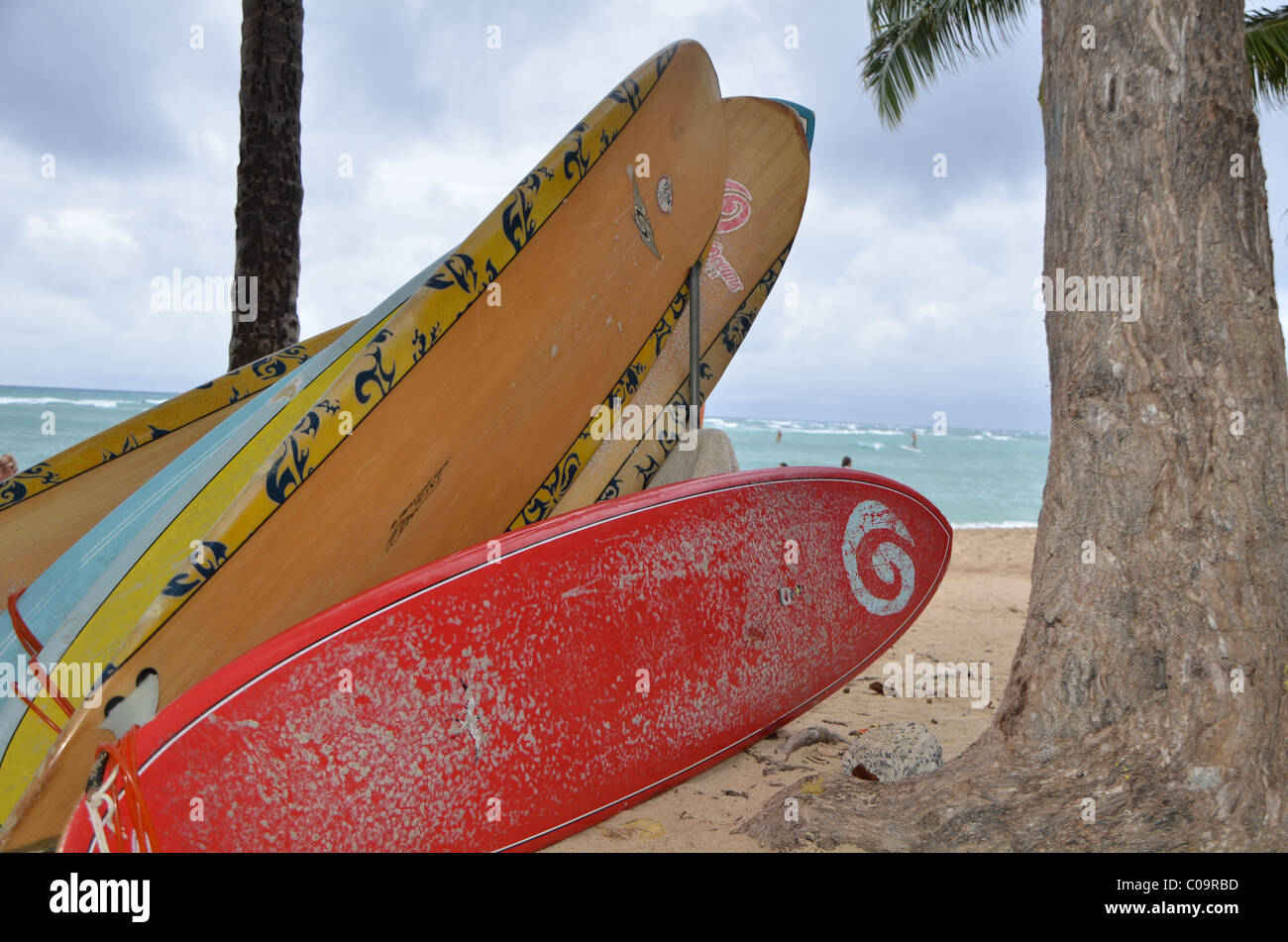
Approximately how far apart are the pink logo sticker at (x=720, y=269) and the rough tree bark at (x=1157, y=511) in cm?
169

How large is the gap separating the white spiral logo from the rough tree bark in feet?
2.76

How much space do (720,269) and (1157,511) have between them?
2039mm

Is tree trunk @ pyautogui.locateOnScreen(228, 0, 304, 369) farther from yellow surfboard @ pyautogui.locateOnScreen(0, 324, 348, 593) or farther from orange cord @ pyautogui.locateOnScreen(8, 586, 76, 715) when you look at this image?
orange cord @ pyautogui.locateOnScreen(8, 586, 76, 715)

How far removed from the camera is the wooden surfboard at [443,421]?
60.1 inches

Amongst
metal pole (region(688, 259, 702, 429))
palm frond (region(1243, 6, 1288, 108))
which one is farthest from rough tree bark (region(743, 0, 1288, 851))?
palm frond (region(1243, 6, 1288, 108))

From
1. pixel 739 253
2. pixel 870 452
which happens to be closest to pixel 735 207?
pixel 739 253

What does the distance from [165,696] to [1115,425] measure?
5.82 ft

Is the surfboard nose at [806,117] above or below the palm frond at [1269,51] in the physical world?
below

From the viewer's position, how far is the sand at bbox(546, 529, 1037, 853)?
5.97 feet

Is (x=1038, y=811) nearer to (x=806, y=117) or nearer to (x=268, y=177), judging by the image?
(x=806, y=117)

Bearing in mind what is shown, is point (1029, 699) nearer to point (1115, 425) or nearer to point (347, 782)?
point (1115, 425)

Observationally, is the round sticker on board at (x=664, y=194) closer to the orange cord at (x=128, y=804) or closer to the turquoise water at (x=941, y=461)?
the orange cord at (x=128, y=804)

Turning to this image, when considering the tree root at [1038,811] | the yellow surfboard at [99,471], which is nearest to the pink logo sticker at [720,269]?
the yellow surfboard at [99,471]
